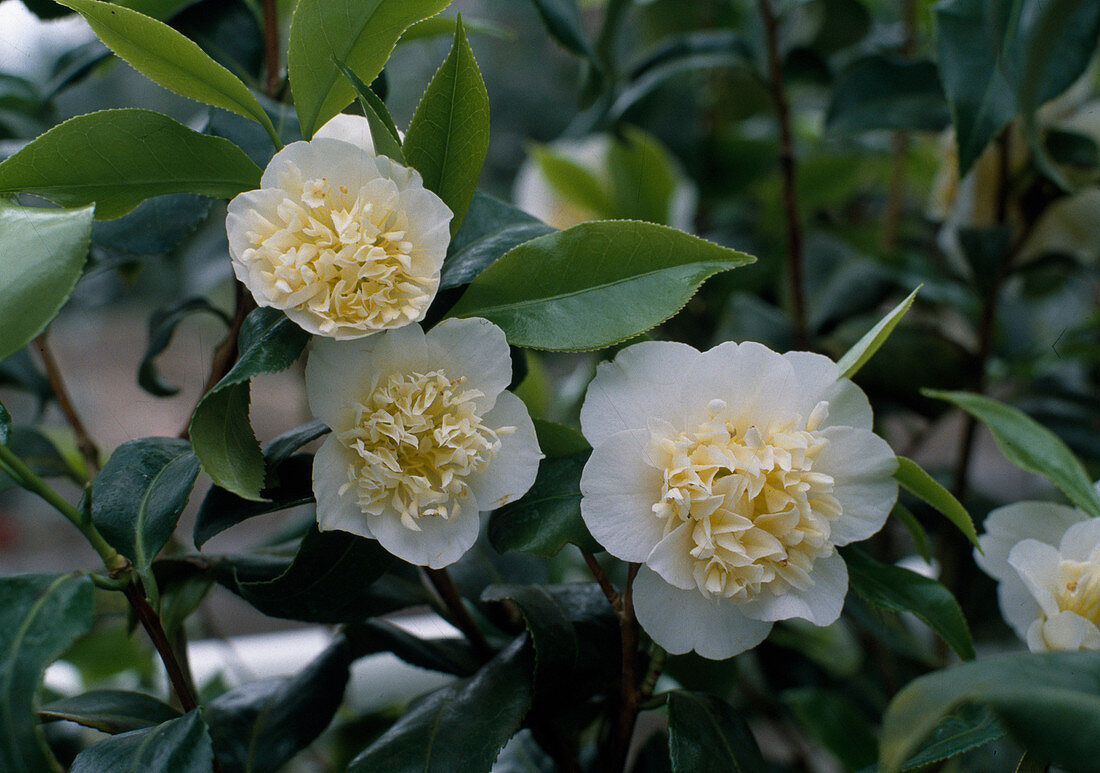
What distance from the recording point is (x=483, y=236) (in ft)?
1.45

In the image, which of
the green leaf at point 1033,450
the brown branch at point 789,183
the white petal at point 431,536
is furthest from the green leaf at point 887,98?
the white petal at point 431,536

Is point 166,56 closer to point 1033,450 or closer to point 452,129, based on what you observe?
point 452,129

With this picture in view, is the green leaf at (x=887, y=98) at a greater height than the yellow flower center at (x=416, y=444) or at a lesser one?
lesser

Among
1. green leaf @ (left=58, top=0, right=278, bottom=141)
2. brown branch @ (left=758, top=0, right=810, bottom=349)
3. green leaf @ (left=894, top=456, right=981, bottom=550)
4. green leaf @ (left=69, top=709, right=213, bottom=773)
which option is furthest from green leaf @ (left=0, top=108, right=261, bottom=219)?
brown branch @ (left=758, top=0, right=810, bottom=349)

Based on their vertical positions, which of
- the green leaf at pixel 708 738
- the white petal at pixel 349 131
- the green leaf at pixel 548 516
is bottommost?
the green leaf at pixel 708 738

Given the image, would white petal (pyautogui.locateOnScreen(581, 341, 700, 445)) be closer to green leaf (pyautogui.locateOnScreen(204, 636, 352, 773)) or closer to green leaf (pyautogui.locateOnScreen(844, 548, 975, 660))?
green leaf (pyautogui.locateOnScreen(844, 548, 975, 660))

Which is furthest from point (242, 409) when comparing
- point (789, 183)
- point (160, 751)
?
point (789, 183)

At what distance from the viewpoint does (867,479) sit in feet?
1.26

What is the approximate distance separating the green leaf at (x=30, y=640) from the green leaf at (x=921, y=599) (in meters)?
0.36

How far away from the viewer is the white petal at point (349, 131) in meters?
0.42

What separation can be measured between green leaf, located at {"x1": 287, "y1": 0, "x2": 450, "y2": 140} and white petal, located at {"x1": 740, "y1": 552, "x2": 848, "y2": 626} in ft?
1.04

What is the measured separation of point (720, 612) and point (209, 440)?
24cm

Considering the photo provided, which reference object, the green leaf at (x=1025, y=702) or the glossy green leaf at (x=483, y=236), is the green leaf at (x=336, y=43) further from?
the green leaf at (x=1025, y=702)

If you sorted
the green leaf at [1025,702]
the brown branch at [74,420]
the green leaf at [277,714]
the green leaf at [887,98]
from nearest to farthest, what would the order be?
the green leaf at [1025,702] < the green leaf at [277,714] < the brown branch at [74,420] < the green leaf at [887,98]
